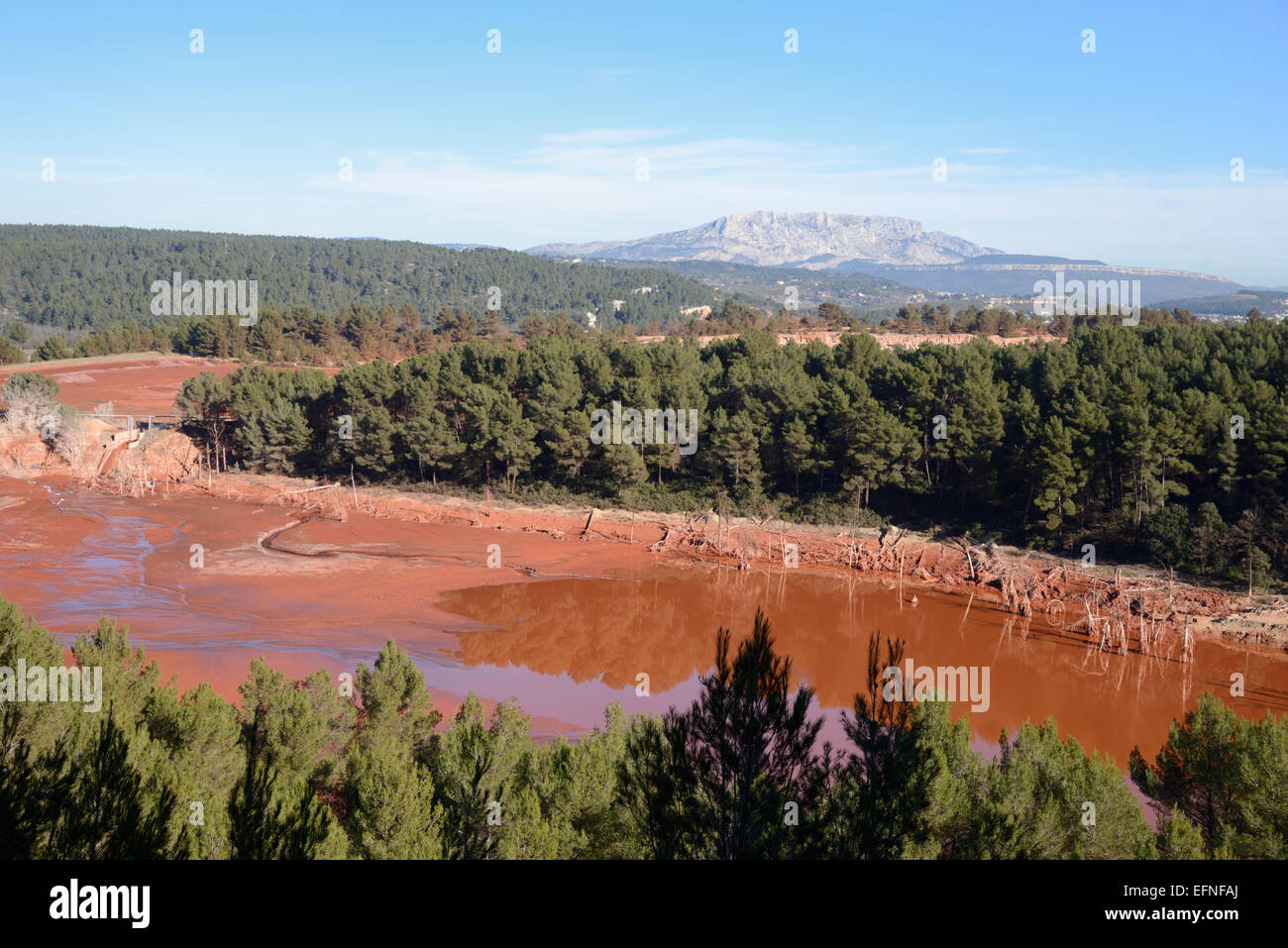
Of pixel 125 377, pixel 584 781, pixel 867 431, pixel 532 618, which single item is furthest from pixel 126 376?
pixel 584 781

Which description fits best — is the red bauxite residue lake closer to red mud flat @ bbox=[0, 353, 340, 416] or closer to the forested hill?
red mud flat @ bbox=[0, 353, 340, 416]

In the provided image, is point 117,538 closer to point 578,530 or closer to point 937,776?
point 578,530

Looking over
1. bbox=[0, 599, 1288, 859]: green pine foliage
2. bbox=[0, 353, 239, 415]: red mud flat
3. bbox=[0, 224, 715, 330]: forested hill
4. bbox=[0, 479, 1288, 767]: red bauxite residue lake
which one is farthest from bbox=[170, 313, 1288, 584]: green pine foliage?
bbox=[0, 224, 715, 330]: forested hill

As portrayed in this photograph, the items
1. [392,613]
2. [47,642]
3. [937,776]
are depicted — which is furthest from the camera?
[392,613]
